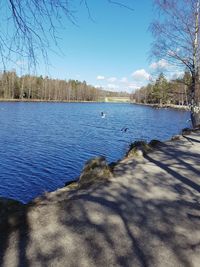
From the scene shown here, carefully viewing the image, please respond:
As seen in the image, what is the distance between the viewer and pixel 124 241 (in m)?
4.88

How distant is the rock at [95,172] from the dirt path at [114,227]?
284 mm

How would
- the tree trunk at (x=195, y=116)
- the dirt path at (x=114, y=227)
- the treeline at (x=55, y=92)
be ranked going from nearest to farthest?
the dirt path at (x=114, y=227) → the tree trunk at (x=195, y=116) → the treeline at (x=55, y=92)

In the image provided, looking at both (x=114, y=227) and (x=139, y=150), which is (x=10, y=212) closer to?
(x=114, y=227)

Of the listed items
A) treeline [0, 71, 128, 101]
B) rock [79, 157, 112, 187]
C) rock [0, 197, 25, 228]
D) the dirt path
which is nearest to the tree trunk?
the dirt path

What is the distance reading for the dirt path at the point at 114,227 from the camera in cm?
446

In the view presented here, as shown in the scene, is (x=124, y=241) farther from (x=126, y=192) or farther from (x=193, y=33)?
(x=193, y=33)

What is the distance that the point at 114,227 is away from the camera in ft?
17.5

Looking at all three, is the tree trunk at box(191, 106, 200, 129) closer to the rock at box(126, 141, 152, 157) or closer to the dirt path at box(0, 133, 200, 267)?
the rock at box(126, 141, 152, 157)

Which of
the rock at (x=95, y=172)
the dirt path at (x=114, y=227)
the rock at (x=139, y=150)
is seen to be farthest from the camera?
the rock at (x=139, y=150)

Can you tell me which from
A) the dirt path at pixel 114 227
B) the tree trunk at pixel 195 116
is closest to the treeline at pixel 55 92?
the tree trunk at pixel 195 116

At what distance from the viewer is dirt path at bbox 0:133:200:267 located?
446cm

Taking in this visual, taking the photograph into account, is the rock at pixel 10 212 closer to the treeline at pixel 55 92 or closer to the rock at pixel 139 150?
the rock at pixel 139 150

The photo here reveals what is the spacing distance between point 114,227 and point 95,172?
293 centimetres

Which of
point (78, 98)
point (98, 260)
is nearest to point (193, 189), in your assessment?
point (98, 260)
